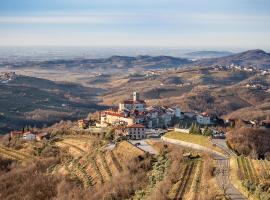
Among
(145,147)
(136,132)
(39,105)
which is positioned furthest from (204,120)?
(39,105)

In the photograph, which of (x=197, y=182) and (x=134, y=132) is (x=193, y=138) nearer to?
(x=134, y=132)

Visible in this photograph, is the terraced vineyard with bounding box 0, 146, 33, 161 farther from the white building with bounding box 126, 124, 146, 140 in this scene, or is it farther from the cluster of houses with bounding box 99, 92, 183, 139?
the white building with bounding box 126, 124, 146, 140

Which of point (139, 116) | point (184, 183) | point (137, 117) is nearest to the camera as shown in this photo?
point (184, 183)

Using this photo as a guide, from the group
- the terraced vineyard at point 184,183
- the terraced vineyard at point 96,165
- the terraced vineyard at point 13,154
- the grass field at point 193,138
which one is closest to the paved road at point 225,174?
the grass field at point 193,138

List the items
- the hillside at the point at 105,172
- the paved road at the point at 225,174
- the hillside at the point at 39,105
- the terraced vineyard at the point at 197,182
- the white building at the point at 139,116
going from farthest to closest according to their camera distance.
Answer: the hillside at the point at 39,105, the white building at the point at 139,116, the hillside at the point at 105,172, the terraced vineyard at the point at 197,182, the paved road at the point at 225,174

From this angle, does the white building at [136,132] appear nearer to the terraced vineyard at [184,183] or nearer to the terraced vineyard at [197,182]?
the terraced vineyard at [197,182]

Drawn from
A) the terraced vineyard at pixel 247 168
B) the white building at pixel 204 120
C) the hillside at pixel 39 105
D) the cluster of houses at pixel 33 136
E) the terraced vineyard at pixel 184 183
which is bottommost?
the hillside at pixel 39 105
